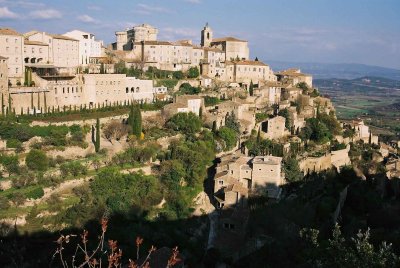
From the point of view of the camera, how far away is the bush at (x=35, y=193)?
21803mm

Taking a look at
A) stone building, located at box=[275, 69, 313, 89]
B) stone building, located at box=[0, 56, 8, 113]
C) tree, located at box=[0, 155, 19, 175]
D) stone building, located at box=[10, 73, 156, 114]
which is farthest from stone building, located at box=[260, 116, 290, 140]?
tree, located at box=[0, 155, 19, 175]

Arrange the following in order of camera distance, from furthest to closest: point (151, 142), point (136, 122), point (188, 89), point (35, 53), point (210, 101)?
point (188, 89) → point (210, 101) → point (35, 53) → point (136, 122) → point (151, 142)

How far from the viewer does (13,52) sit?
30.9 metres

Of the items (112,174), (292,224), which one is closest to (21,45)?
(112,174)

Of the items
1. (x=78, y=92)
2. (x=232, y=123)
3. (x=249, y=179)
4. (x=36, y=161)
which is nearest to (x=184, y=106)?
(x=232, y=123)

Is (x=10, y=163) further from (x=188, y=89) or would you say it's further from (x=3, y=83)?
(x=188, y=89)

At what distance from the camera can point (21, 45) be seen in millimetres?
31500

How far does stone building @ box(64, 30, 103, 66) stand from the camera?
132 ft

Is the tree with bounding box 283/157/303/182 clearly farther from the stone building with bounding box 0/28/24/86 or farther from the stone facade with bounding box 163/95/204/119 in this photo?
the stone building with bounding box 0/28/24/86

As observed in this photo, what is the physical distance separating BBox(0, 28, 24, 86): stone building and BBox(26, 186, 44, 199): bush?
412 inches

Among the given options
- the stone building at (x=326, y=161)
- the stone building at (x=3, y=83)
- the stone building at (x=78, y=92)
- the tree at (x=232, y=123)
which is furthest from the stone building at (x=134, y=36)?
the stone building at (x=326, y=161)

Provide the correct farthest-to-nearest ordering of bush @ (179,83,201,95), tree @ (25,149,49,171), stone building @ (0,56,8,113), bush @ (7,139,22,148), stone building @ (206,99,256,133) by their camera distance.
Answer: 1. bush @ (179,83,201,95)
2. stone building @ (206,99,256,133)
3. stone building @ (0,56,8,113)
4. bush @ (7,139,22,148)
5. tree @ (25,149,49,171)

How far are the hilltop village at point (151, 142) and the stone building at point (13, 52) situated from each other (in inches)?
3.0

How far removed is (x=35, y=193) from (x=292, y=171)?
14764 mm
